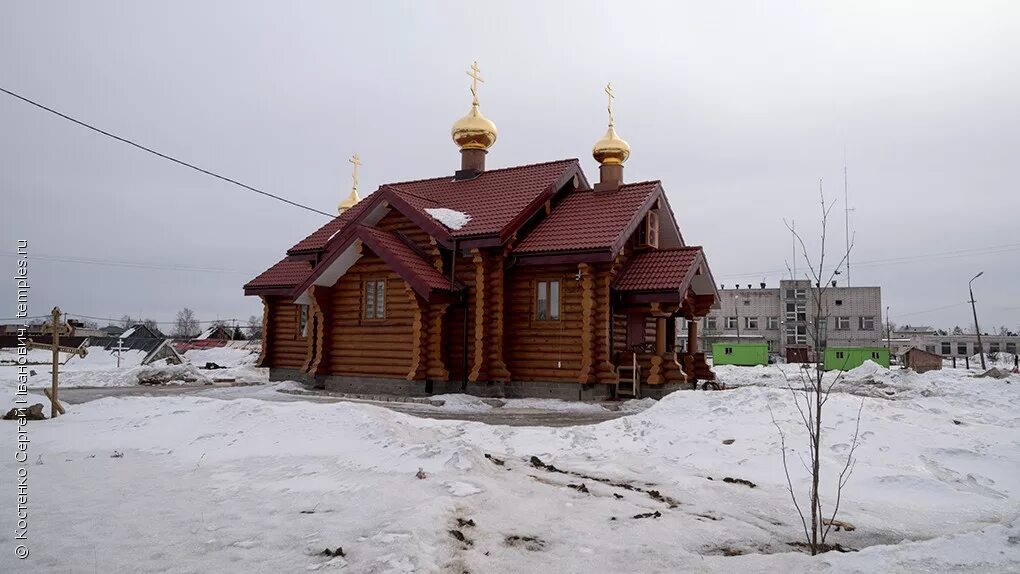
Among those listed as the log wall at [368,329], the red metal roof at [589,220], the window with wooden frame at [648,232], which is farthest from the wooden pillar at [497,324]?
the window with wooden frame at [648,232]

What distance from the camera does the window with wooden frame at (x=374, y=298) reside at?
1930 centimetres

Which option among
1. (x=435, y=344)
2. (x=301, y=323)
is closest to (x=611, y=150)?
(x=435, y=344)

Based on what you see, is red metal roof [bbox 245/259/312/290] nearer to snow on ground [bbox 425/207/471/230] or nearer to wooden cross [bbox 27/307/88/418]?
snow on ground [bbox 425/207/471/230]

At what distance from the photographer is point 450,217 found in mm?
19328

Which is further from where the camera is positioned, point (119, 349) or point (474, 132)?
point (119, 349)

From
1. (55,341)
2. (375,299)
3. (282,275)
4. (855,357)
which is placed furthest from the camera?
(855,357)

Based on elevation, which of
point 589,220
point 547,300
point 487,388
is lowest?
point 487,388

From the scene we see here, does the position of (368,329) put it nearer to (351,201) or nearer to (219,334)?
(351,201)

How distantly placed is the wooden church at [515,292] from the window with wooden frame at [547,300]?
3cm

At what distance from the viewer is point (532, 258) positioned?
17828 mm

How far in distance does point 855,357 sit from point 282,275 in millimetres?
30942

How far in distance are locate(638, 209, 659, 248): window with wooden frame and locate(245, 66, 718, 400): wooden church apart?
0.06 meters

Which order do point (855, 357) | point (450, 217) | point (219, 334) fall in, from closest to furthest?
point (450, 217)
point (855, 357)
point (219, 334)

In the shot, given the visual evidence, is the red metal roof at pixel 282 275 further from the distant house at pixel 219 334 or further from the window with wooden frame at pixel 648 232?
the distant house at pixel 219 334
